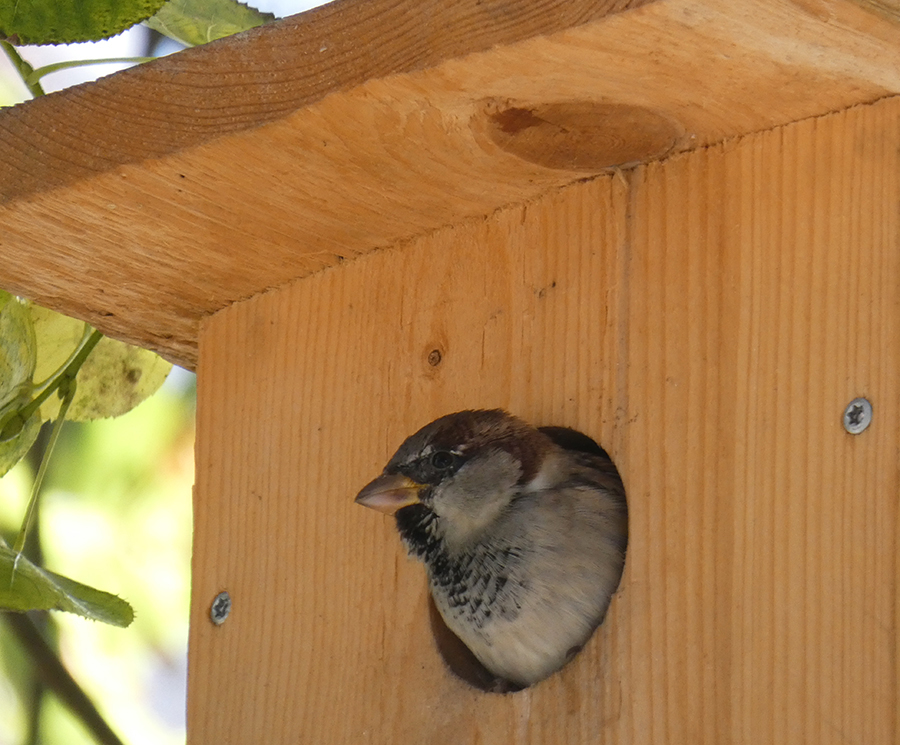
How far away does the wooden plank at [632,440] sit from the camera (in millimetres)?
1273

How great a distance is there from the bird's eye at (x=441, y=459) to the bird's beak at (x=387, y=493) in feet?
0.11

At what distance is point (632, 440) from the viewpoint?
4.81 feet

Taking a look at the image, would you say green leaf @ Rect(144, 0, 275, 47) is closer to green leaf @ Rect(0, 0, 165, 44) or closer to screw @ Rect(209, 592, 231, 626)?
green leaf @ Rect(0, 0, 165, 44)

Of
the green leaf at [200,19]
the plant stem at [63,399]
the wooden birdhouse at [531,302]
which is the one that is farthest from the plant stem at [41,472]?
the green leaf at [200,19]

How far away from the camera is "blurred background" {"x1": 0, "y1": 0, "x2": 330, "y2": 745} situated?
2402 mm

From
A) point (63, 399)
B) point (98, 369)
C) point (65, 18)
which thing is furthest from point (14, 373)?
point (65, 18)

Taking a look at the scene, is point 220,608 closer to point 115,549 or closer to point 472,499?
point 472,499

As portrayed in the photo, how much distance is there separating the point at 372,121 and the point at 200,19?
2.25 ft

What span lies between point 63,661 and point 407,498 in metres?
1.05

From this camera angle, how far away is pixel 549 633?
155 centimetres

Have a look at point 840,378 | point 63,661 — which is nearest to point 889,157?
point 840,378

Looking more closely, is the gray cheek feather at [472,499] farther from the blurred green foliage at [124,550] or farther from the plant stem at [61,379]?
the blurred green foliage at [124,550]

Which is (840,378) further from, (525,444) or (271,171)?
(271,171)

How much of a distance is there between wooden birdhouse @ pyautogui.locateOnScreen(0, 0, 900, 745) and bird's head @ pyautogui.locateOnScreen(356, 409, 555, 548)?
0.04m
